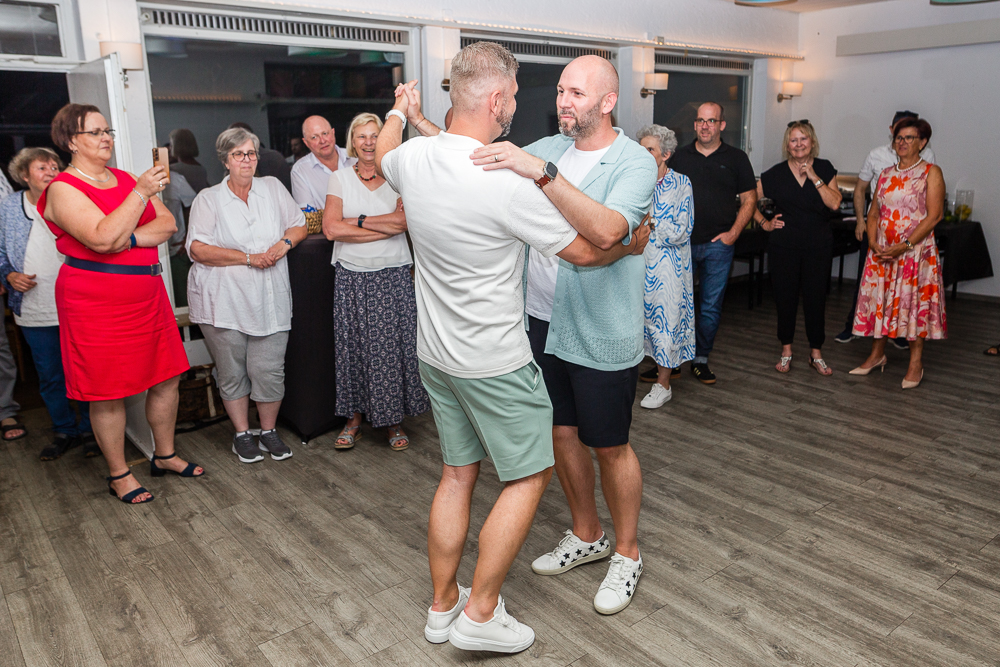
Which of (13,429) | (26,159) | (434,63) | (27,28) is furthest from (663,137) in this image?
(13,429)

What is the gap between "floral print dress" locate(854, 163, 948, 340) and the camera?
4562 millimetres

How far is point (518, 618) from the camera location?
2.45 metres

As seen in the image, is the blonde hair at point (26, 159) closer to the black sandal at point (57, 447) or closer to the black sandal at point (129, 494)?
the black sandal at point (57, 447)

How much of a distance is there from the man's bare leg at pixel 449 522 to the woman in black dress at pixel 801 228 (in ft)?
11.0

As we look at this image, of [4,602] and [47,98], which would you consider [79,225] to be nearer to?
[4,602]

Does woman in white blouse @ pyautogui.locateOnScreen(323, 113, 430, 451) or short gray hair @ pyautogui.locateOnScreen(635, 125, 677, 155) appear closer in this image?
woman in white blouse @ pyautogui.locateOnScreen(323, 113, 430, 451)

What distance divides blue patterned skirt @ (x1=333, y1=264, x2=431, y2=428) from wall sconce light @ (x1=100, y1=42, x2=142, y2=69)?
1828 millimetres

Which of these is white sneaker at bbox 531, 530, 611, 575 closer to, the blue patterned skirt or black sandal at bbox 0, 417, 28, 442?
the blue patterned skirt

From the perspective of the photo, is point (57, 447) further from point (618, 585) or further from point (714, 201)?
point (714, 201)

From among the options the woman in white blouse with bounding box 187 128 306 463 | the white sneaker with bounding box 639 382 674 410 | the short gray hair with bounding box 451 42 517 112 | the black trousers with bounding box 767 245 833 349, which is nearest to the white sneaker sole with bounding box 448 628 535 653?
the short gray hair with bounding box 451 42 517 112

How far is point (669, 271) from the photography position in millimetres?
4262

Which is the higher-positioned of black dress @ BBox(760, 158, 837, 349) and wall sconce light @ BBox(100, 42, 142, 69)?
wall sconce light @ BBox(100, 42, 142, 69)

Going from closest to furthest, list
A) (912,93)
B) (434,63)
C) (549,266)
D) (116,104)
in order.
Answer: (549,266), (116,104), (434,63), (912,93)

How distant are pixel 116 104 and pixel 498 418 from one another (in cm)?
259
